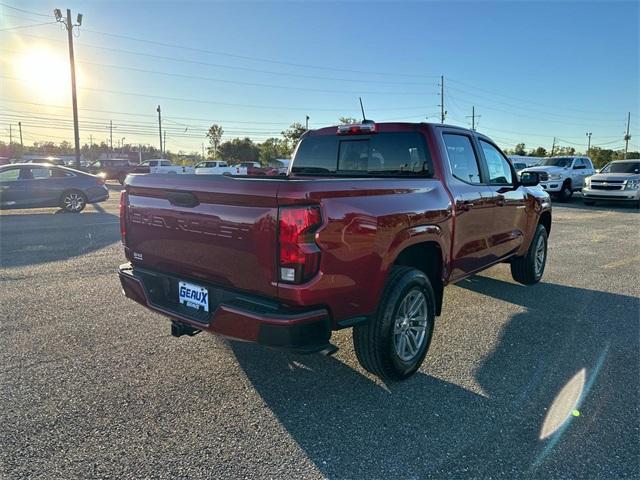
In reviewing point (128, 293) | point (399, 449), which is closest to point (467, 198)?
point (399, 449)

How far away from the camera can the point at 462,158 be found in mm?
4301

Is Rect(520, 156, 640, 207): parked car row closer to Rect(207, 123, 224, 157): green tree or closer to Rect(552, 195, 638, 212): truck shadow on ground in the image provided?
Rect(552, 195, 638, 212): truck shadow on ground

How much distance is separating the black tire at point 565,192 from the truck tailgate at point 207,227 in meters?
20.4

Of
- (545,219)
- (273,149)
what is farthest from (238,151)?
(545,219)

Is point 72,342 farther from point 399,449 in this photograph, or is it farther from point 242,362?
point 399,449

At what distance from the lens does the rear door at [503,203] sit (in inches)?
187

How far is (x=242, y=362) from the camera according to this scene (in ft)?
11.6

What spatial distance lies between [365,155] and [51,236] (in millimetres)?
7609

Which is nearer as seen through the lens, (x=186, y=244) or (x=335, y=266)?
(x=335, y=266)

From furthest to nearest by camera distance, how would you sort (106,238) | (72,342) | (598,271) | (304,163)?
(106,238) < (598,271) < (304,163) < (72,342)

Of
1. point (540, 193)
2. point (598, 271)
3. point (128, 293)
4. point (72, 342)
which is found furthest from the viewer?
point (598, 271)

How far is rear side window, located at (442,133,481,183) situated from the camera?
4.08 metres

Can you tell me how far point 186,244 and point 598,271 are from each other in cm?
652

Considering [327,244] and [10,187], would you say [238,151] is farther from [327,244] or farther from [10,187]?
[327,244]
